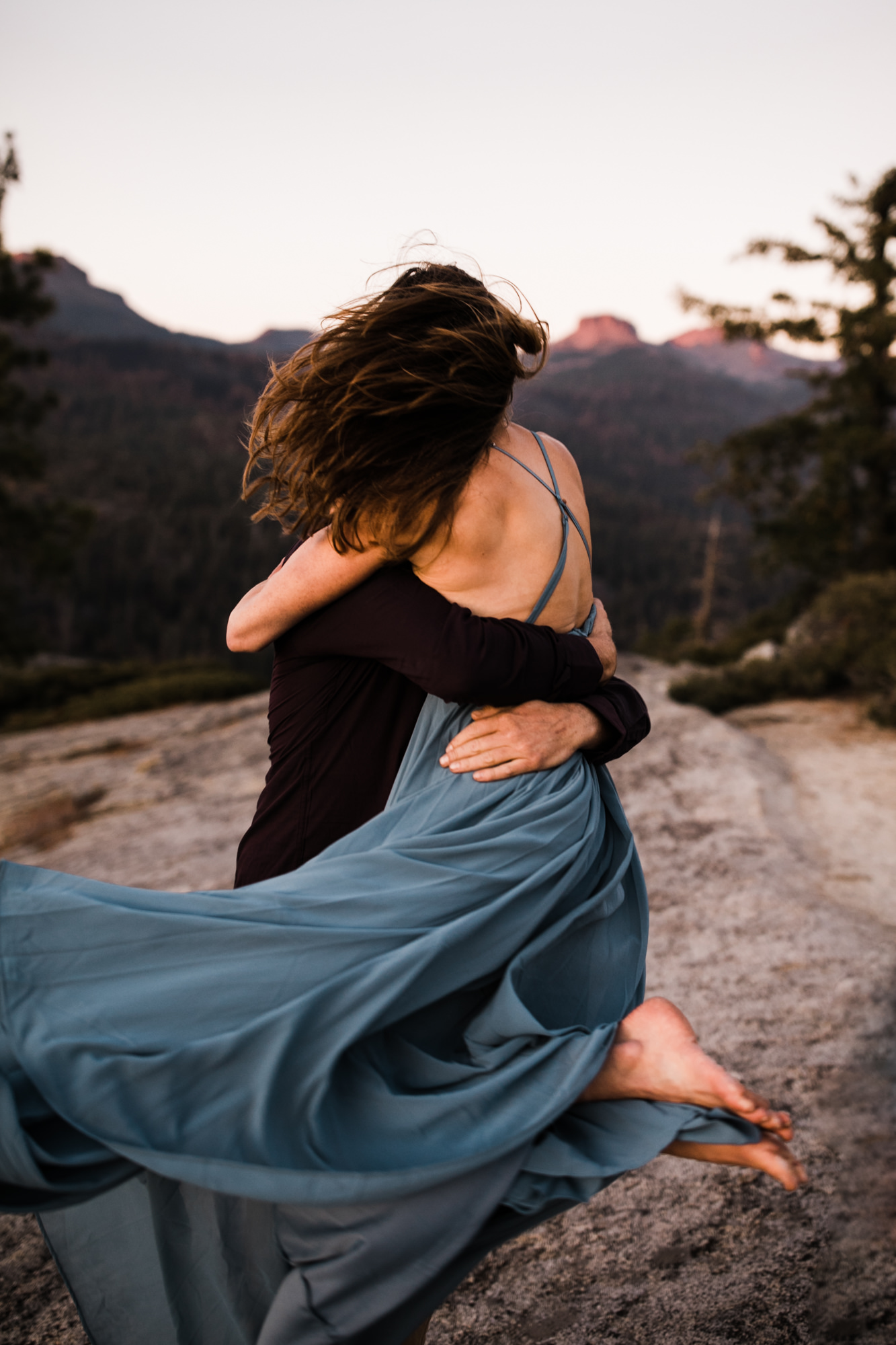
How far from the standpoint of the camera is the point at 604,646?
1.94 m

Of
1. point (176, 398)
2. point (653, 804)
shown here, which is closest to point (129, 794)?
point (653, 804)

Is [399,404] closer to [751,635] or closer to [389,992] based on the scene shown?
[389,992]

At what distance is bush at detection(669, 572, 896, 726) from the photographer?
7551 mm

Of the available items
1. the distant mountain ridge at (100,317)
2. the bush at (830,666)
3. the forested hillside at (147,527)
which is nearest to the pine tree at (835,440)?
the bush at (830,666)

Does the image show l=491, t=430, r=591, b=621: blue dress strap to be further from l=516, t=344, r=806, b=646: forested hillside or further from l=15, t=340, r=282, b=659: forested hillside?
l=15, t=340, r=282, b=659: forested hillside

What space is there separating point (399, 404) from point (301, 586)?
1.27 feet

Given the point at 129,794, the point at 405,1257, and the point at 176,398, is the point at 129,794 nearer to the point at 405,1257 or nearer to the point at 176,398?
the point at 405,1257

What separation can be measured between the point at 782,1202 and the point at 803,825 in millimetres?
2978

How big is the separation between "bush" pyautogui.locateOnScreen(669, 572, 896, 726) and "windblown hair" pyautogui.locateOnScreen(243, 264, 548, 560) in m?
6.73

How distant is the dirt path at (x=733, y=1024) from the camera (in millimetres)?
1783

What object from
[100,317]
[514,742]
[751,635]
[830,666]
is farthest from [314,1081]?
[100,317]

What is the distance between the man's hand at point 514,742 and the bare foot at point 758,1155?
2.24 ft

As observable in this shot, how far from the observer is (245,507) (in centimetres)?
5622

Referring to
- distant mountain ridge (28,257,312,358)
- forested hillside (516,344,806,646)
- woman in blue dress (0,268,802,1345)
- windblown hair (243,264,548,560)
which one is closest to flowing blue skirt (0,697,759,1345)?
woman in blue dress (0,268,802,1345)
